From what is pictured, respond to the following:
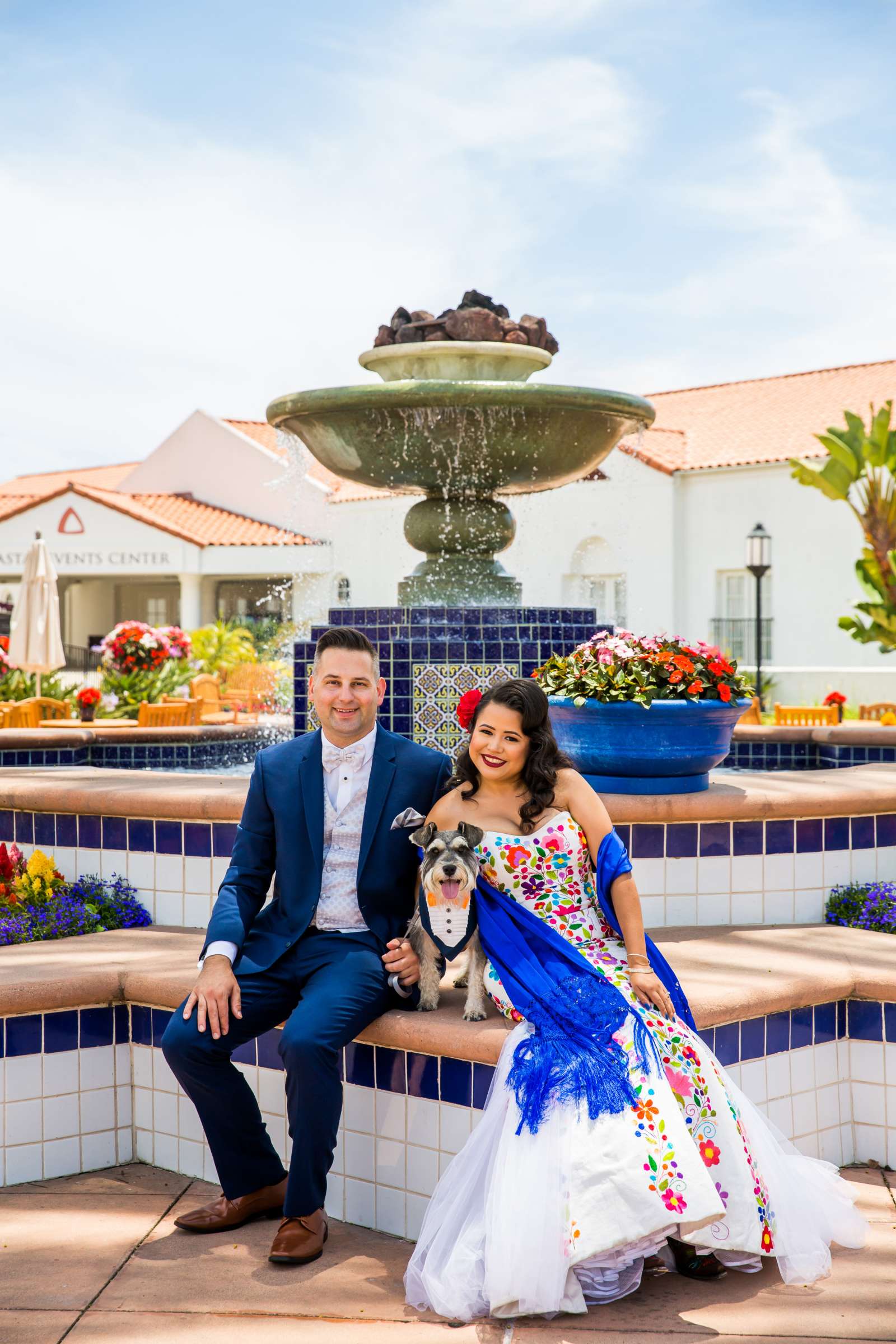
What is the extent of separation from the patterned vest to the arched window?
23424mm

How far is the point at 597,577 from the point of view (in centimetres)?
2856

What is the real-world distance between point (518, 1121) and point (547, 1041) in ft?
0.75

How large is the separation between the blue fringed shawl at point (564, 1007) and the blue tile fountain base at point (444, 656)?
346 cm

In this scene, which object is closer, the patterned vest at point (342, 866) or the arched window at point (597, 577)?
the patterned vest at point (342, 866)

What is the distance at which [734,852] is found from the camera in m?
5.43

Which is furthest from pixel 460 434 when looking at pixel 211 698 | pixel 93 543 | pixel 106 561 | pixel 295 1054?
pixel 93 543

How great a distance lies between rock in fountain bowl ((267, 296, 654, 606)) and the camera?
23.6ft

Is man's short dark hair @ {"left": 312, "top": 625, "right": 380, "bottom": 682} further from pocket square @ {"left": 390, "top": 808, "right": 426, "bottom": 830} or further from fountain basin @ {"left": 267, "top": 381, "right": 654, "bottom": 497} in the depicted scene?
fountain basin @ {"left": 267, "top": 381, "right": 654, "bottom": 497}

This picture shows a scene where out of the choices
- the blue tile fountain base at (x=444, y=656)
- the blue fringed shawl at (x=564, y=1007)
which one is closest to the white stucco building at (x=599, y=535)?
the blue tile fountain base at (x=444, y=656)

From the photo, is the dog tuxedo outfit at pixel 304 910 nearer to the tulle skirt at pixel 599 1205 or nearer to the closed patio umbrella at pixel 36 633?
the tulle skirt at pixel 599 1205

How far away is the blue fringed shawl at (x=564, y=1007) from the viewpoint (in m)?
3.34

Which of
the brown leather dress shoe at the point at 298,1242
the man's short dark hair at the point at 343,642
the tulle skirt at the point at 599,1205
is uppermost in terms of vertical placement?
the man's short dark hair at the point at 343,642

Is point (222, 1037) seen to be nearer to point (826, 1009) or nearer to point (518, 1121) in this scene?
point (518, 1121)

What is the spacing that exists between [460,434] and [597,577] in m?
21.4
